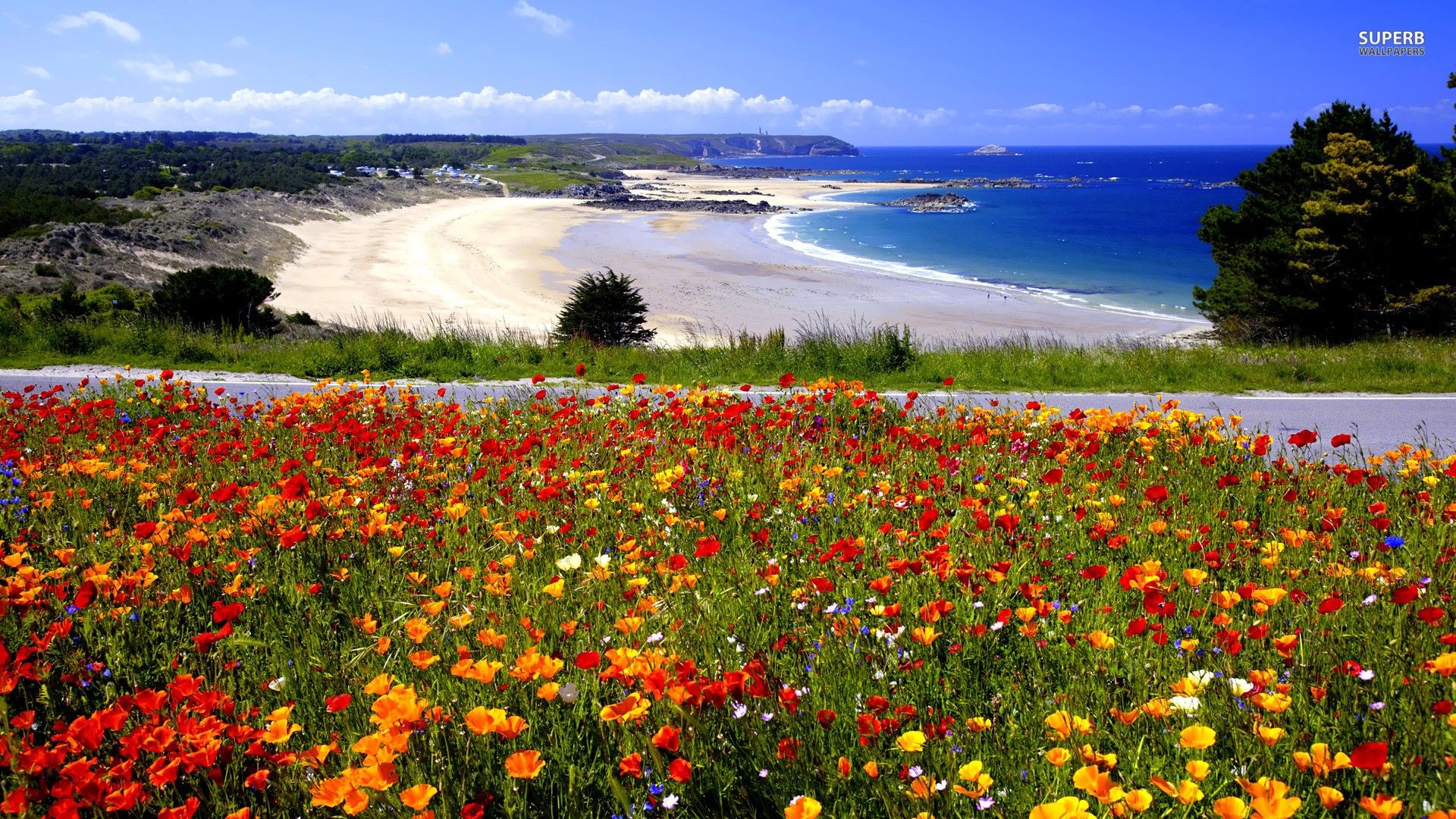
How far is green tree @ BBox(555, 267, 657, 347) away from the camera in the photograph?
21.5m

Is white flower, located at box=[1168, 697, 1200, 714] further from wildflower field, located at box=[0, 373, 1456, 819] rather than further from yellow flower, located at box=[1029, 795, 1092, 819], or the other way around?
yellow flower, located at box=[1029, 795, 1092, 819]

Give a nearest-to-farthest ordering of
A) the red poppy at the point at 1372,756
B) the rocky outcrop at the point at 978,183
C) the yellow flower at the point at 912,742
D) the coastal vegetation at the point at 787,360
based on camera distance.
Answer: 1. the red poppy at the point at 1372,756
2. the yellow flower at the point at 912,742
3. the coastal vegetation at the point at 787,360
4. the rocky outcrop at the point at 978,183

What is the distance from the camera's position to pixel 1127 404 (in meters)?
10.5

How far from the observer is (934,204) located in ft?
287

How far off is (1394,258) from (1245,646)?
2263 cm

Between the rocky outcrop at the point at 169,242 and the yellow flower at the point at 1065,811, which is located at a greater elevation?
the rocky outcrop at the point at 169,242

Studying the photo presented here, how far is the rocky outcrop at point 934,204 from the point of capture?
3317 inches

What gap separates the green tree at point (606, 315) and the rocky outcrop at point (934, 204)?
65.7 m

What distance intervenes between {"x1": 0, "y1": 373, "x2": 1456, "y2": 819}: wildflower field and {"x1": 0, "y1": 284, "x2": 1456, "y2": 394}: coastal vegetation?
759 centimetres

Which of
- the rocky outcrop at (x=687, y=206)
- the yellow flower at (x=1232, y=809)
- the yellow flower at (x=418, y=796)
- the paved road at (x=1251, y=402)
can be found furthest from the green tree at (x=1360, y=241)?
the rocky outcrop at (x=687, y=206)

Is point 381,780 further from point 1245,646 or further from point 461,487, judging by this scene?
point 1245,646

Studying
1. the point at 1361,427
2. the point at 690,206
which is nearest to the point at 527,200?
the point at 690,206

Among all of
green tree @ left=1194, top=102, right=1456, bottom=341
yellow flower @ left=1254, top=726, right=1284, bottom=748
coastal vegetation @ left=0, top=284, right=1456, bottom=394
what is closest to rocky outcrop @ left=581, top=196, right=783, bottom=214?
green tree @ left=1194, top=102, right=1456, bottom=341

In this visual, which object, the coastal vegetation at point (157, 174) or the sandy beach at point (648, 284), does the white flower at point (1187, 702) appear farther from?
the coastal vegetation at point (157, 174)
